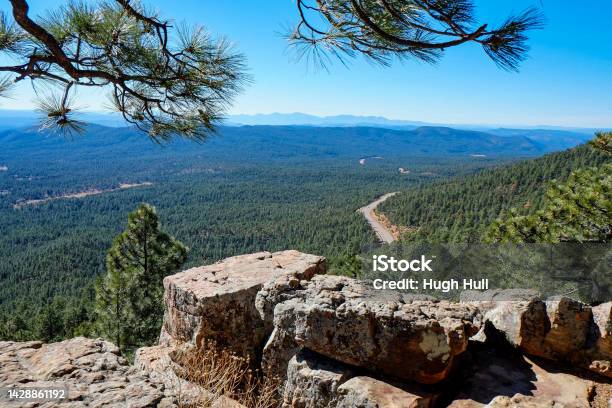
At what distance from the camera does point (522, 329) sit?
360 centimetres

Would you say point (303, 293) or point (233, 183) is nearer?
point (303, 293)

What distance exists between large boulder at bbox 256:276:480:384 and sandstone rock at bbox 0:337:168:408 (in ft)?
4.26

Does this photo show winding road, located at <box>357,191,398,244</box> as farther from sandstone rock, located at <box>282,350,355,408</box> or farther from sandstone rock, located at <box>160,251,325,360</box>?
sandstone rock, located at <box>282,350,355,408</box>

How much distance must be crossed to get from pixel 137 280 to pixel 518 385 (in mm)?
12170

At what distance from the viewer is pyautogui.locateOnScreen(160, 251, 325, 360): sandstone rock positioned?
4.91 m

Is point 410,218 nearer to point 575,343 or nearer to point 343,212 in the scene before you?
point 343,212

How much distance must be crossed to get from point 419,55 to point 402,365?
285 centimetres

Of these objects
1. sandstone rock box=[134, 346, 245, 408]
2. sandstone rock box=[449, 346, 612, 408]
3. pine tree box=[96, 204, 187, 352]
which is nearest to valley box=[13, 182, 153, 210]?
pine tree box=[96, 204, 187, 352]

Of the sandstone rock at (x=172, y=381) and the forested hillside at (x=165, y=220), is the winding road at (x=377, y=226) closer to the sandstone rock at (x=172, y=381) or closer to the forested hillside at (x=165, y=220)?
the forested hillside at (x=165, y=220)

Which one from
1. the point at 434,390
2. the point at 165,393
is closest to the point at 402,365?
the point at 434,390

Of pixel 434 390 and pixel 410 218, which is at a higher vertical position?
pixel 434 390

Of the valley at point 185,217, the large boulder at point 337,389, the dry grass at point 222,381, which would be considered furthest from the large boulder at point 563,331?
the dry grass at point 222,381

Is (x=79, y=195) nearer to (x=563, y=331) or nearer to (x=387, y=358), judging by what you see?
(x=387, y=358)

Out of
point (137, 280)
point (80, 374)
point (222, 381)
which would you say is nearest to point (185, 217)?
point (137, 280)
